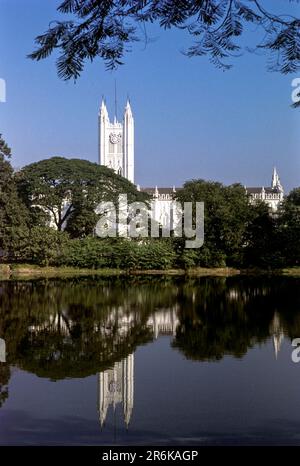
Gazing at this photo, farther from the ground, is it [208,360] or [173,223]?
[173,223]

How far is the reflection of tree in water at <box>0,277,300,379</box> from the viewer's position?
22.8 feet

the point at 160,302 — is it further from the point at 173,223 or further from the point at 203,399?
the point at 173,223

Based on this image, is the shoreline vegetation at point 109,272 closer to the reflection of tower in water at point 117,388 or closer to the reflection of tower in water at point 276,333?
the reflection of tower in water at point 276,333

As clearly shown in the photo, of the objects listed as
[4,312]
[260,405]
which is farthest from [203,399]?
[4,312]

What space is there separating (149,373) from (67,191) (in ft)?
54.2

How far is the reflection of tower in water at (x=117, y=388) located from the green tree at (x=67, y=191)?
15.3 m

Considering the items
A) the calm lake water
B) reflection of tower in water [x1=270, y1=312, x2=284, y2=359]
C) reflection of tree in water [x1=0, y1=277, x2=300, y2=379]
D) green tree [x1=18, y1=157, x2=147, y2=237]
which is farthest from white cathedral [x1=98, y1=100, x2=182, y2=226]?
reflection of tower in water [x1=270, y1=312, x2=284, y2=359]

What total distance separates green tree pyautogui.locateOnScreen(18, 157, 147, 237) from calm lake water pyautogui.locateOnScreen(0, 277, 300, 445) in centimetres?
987

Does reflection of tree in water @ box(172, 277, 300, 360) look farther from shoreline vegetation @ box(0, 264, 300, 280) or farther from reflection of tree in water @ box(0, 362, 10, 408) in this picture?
shoreline vegetation @ box(0, 264, 300, 280)

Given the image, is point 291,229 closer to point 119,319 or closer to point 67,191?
point 67,191

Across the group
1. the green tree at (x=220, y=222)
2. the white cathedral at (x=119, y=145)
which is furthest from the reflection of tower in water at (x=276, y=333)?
the white cathedral at (x=119, y=145)

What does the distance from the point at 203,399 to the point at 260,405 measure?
0.50 metres

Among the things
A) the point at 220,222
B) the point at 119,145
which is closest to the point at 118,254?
the point at 220,222

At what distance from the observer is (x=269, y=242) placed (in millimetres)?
20969
